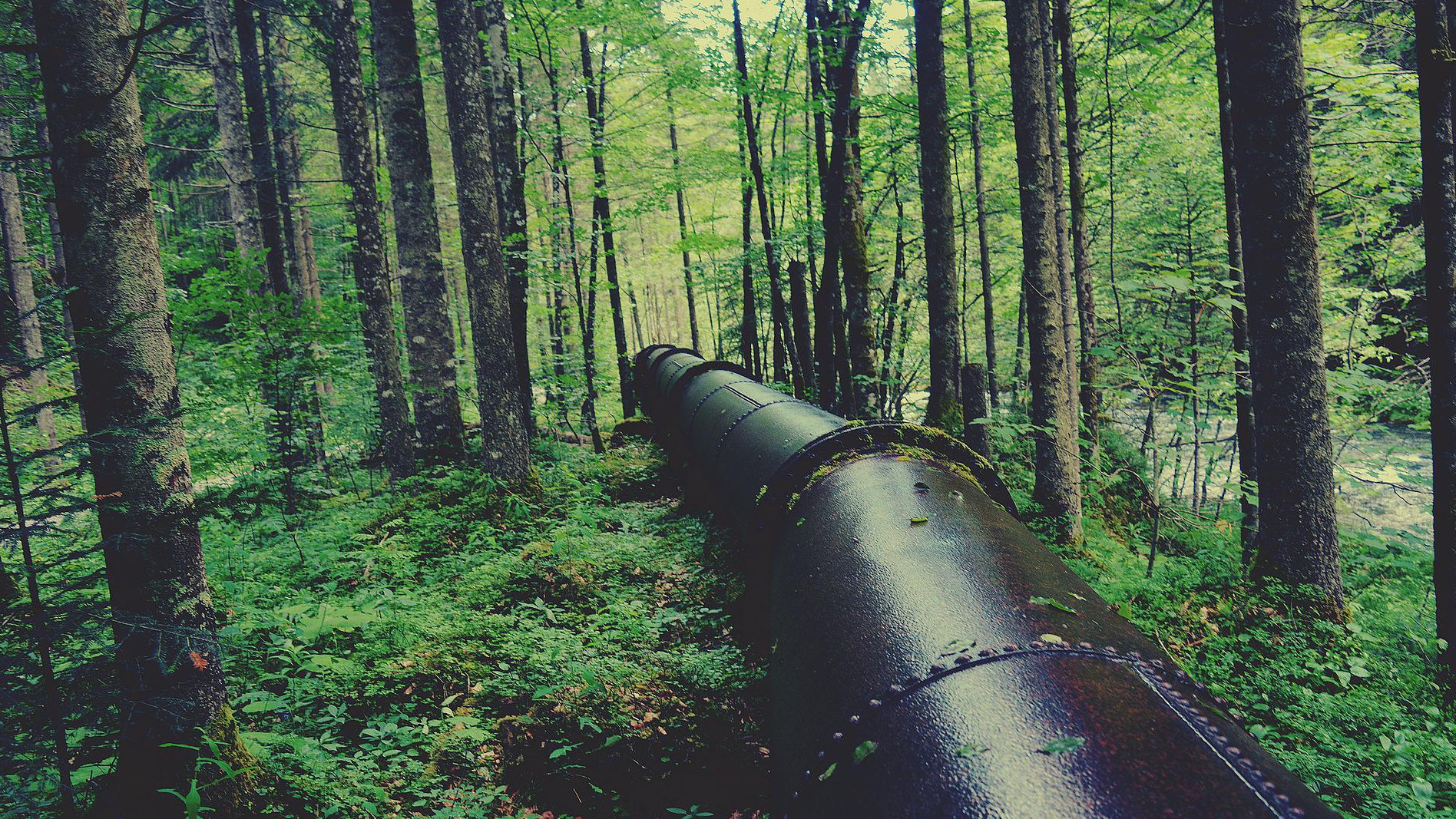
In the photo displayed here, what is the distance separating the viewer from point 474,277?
23.6ft

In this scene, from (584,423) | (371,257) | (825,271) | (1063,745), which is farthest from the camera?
(584,423)

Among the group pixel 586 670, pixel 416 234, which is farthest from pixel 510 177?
pixel 586 670

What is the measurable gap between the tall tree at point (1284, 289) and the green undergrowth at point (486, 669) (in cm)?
364

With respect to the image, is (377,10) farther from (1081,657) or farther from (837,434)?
(1081,657)

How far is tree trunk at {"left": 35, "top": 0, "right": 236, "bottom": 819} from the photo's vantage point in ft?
8.39

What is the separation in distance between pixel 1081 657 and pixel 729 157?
581 inches

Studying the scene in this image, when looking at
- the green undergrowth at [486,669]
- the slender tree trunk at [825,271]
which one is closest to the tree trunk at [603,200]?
the slender tree trunk at [825,271]

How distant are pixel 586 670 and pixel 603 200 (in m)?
12.2

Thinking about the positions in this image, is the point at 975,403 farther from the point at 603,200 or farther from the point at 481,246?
the point at 603,200

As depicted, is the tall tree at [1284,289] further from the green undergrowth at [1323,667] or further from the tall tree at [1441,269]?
the tall tree at [1441,269]

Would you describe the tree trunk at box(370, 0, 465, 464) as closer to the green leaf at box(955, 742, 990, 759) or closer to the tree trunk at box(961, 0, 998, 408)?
the green leaf at box(955, 742, 990, 759)

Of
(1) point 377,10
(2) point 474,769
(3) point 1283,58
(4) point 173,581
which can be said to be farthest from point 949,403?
(1) point 377,10

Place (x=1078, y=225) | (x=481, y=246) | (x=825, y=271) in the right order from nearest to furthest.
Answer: (x=481, y=246)
(x=1078, y=225)
(x=825, y=271)

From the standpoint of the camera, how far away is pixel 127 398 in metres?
2.63
